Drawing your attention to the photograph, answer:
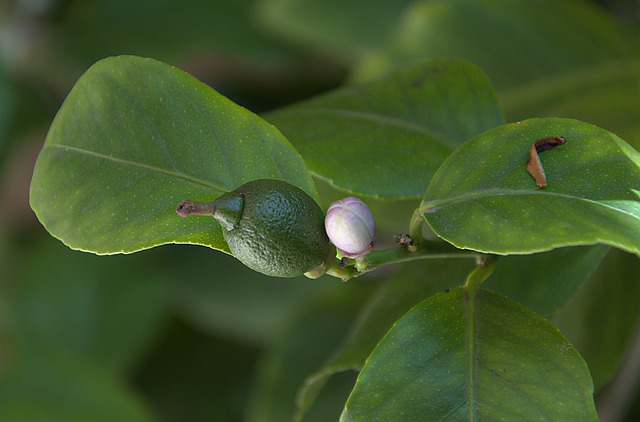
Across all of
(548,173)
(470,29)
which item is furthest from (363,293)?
(548,173)

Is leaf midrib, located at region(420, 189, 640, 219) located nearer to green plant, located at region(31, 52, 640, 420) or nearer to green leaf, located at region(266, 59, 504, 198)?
green plant, located at region(31, 52, 640, 420)

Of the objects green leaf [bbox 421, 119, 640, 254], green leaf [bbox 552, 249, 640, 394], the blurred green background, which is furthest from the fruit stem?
the blurred green background

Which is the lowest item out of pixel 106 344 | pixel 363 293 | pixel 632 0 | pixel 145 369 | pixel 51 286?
pixel 145 369

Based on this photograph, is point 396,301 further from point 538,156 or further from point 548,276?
point 538,156

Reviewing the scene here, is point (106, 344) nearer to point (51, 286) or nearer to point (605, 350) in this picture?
point (51, 286)

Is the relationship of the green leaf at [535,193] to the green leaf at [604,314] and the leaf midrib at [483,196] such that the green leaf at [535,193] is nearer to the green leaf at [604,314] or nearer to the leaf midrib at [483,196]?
the leaf midrib at [483,196]

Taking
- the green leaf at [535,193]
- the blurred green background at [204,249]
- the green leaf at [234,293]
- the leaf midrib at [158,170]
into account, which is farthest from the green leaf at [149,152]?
the green leaf at [234,293]
